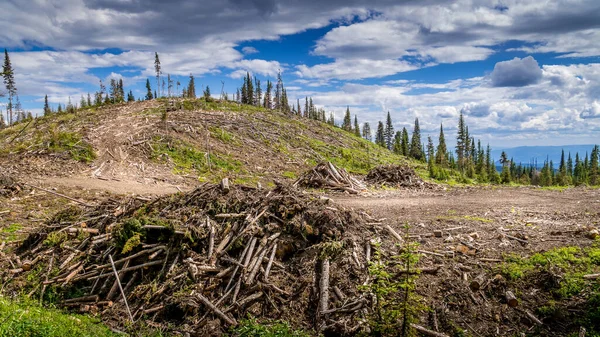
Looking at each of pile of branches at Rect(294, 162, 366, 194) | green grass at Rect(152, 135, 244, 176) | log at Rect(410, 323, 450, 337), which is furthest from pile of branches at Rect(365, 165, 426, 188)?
log at Rect(410, 323, 450, 337)

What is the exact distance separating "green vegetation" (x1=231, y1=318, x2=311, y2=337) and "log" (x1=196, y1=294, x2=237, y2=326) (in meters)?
0.21

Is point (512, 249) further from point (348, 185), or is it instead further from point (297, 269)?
point (348, 185)

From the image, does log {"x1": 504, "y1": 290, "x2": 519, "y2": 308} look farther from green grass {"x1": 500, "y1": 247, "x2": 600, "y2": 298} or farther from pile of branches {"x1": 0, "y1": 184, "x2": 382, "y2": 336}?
pile of branches {"x1": 0, "y1": 184, "x2": 382, "y2": 336}

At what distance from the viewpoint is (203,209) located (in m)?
10.1

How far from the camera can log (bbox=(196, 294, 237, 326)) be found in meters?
7.12

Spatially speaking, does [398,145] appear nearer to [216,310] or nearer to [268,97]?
[268,97]

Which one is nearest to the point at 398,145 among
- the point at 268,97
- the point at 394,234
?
the point at 268,97

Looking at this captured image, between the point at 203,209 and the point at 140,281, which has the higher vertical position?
the point at 203,209

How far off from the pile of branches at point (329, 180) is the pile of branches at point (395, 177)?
2656mm

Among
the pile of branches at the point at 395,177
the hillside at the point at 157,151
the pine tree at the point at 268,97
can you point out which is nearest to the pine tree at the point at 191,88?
the pine tree at the point at 268,97

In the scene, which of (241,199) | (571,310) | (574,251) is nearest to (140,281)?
(241,199)

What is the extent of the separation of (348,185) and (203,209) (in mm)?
11553

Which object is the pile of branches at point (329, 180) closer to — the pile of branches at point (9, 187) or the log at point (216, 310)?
the log at point (216, 310)

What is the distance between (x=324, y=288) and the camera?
759 cm
